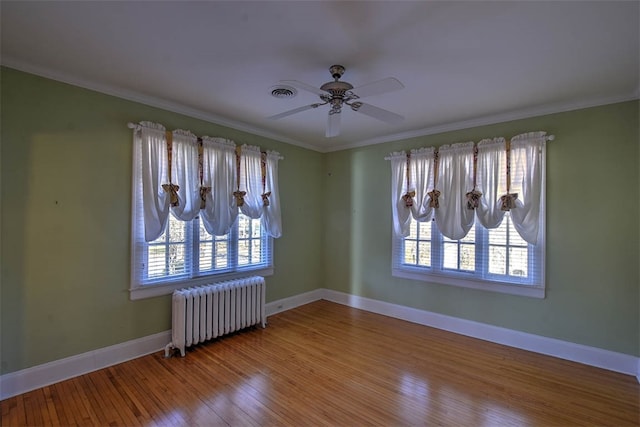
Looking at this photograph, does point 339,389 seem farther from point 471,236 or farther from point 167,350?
point 471,236

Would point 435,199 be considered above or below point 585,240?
above

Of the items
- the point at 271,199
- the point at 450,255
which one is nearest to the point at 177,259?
the point at 271,199

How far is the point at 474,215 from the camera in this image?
3.78 meters

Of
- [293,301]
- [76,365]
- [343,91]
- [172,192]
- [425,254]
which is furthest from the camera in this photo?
[293,301]


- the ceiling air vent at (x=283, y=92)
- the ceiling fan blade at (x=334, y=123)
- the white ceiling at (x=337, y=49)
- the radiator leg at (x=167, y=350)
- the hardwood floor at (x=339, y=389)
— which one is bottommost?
the hardwood floor at (x=339, y=389)

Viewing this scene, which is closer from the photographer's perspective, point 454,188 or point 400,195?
point 454,188

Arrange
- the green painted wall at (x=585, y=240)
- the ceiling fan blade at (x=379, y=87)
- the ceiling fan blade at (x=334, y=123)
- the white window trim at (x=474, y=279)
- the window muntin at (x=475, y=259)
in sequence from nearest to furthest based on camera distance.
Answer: the ceiling fan blade at (x=379, y=87) < the ceiling fan blade at (x=334, y=123) < the green painted wall at (x=585, y=240) < the white window trim at (x=474, y=279) < the window muntin at (x=475, y=259)

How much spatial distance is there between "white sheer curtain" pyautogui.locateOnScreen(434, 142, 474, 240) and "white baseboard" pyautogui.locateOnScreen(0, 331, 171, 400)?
3.70m

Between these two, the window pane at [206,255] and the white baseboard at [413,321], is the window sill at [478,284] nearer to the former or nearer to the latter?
the white baseboard at [413,321]

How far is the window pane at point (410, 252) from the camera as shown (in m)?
4.39

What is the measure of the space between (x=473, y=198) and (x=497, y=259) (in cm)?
81

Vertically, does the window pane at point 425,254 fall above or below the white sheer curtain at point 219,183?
below

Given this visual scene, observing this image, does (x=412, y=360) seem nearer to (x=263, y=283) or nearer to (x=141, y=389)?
(x=263, y=283)

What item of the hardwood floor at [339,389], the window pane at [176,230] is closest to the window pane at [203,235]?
the window pane at [176,230]
